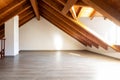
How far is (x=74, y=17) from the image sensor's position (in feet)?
21.4

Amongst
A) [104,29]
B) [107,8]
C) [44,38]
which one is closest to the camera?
[107,8]

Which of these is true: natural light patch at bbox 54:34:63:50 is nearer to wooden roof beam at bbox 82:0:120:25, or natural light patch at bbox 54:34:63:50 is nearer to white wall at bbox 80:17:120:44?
white wall at bbox 80:17:120:44

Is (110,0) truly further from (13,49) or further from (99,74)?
(13,49)

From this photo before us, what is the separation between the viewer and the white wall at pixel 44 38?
10969 mm

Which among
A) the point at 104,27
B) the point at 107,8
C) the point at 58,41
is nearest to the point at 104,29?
the point at 104,27

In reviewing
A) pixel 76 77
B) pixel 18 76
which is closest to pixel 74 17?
pixel 76 77

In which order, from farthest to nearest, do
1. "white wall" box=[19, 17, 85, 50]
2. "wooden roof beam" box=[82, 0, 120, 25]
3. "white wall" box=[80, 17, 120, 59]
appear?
"white wall" box=[19, 17, 85, 50], "white wall" box=[80, 17, 120, 59], "wooden roof beam" box=[82, 0, 120, 25]

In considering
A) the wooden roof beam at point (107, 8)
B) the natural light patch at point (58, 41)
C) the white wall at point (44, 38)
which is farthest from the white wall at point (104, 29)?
the wooden roof beam at point (107, 8)

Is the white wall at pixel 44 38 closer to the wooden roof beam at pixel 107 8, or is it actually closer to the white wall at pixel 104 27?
the white wall at pixel 104 27

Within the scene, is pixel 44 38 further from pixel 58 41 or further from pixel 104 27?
pixel 104 27

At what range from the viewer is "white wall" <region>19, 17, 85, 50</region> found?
36.0 ft

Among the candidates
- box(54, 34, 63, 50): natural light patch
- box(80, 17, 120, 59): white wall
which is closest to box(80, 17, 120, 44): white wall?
box(80, 17, 120, 59): white wall

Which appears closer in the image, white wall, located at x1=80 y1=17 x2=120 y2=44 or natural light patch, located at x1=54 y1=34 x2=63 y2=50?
white wall, located at x1=80 y1=17 x2=120 y2=44

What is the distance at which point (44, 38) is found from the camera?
11070 mm
